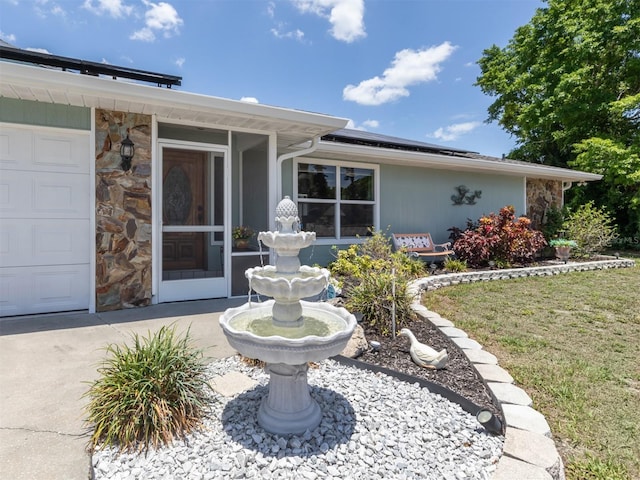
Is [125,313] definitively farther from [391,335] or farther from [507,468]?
[507,468]

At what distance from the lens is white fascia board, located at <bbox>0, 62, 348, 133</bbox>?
139 inches

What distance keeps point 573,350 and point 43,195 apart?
6.40 meters

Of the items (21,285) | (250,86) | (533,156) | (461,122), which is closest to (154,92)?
(21,285)

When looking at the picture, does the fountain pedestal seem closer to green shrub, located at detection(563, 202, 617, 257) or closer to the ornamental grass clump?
the ornamental grass clump

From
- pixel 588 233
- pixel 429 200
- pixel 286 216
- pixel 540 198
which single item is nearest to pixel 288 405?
pixel 286 216

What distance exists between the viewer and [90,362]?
3076mm

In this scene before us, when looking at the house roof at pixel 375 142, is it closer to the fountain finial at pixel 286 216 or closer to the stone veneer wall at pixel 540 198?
the stone veneer wall at pixel 540 198

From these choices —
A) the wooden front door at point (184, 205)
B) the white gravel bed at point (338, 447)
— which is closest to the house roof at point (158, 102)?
the wooden front door at point (184, 205)

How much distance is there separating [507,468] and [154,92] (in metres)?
4.69

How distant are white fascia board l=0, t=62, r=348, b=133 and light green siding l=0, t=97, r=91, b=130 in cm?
21

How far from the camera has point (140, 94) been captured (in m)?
4.04

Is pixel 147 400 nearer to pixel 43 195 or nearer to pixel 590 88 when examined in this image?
pixel 43 195

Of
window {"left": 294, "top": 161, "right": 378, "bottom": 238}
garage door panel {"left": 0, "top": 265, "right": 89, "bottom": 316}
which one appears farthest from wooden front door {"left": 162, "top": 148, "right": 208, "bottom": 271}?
window {"left": 294, "top": 161, "right": 378, "bottom": 238}

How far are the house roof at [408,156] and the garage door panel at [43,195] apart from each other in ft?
12.8
